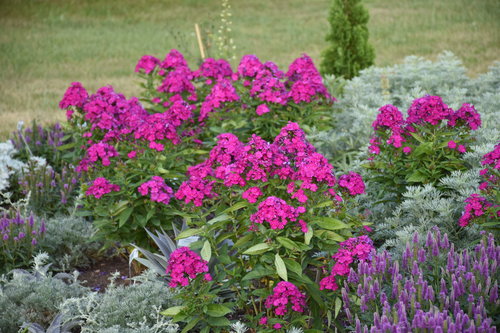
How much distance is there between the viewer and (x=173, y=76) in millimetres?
6109

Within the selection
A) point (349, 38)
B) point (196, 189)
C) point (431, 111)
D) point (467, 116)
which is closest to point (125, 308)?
point (196, 189)

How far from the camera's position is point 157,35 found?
739 inches

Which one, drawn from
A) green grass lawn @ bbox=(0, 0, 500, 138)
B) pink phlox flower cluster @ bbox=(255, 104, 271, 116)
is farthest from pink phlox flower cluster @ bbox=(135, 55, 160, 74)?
green grass lawn @ bbox=(0, 0, 500, 138)

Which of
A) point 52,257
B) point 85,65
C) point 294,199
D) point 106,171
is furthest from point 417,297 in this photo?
point 85,65

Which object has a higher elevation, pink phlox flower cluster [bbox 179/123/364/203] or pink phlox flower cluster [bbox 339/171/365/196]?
pink phlox flower cluster [bbox 179/123/364/203]

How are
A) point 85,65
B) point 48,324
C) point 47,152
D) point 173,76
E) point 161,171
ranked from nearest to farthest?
1. point 48,324
2. point 161,171
3. point 173,76
4. point 47,152
5. point 85,65

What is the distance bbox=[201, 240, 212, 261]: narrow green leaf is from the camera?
3682mm

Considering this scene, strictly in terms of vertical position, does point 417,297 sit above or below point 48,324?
above

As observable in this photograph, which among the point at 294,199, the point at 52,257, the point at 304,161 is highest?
the point at 304,161

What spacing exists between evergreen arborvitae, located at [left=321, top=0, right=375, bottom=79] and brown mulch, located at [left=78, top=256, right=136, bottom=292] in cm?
554

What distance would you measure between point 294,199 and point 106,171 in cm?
181

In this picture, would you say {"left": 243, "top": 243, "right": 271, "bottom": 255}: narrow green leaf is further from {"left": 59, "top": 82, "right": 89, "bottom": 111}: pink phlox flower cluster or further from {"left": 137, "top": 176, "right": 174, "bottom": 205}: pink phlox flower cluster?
{"left": 59, "top": 82, "right": 89, "bottom": 111}: pink phlox flower cluster

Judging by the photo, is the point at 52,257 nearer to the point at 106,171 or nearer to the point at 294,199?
the point at 106,171

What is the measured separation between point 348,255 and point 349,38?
6.74 metres
